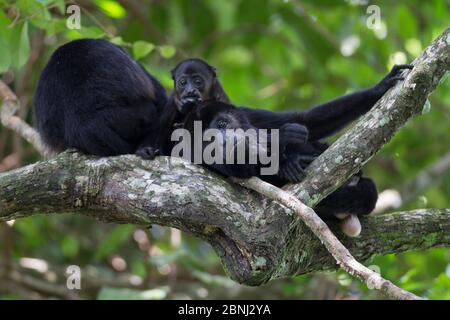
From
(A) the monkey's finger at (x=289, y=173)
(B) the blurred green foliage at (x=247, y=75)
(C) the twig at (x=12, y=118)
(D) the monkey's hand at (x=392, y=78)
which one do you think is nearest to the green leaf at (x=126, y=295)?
(B) the blurred green foliage at (x=247, y=75)

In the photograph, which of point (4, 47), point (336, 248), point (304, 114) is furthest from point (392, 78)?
point (4, 47)

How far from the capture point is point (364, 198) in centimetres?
464

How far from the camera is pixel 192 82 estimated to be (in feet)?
17.2

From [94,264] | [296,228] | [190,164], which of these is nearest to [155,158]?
[190,164]

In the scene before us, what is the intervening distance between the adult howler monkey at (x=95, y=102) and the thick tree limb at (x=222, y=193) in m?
0.31

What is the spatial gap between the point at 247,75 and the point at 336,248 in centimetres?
609

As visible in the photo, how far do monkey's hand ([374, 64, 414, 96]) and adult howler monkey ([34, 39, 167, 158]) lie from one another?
1.46 metres

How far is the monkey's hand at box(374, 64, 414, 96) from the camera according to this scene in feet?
14.5

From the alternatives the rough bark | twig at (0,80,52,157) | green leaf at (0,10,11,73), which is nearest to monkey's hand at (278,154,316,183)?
the rough bark

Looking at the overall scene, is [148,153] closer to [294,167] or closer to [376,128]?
[294,167]

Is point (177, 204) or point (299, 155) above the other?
point (299, 155)

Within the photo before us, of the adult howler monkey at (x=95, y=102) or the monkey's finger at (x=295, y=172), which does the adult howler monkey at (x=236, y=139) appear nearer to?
the monkey's finger at (x=295, y=172)

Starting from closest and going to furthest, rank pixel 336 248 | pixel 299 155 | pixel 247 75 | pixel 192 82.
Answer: pixel 336 248 < pixel 299 155 < pixel 192 82 < pixel 247 75

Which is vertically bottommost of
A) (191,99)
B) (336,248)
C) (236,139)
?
(336,248)
